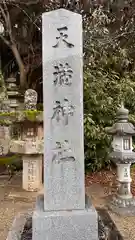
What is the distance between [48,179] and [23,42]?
697 centimetres

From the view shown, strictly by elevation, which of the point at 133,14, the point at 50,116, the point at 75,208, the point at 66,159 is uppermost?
the point at 133,14

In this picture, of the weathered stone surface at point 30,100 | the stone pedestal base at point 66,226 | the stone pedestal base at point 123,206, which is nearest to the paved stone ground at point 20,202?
the stone pedestal base at point 123,206

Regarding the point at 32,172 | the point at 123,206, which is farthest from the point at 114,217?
the point at 32,172

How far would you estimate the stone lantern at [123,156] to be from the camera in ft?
15.3

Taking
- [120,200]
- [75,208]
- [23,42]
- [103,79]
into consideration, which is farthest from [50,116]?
[23,42]

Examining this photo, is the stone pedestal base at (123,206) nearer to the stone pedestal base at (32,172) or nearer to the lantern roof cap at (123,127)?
the lantern roof cap at (123,127)

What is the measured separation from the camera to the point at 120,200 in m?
4.71

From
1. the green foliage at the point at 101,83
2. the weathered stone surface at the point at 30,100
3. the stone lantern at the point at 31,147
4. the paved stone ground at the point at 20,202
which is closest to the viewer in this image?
the paved stone ground at the point at 20,202

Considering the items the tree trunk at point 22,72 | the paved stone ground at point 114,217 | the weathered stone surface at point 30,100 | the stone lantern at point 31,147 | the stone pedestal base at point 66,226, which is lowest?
the paved stone ground at point 114,217

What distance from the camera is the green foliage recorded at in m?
6.41

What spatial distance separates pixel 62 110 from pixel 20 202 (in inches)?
110

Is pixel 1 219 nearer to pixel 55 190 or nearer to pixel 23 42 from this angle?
pixel 55 190

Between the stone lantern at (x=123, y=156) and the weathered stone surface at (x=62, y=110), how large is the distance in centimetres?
202

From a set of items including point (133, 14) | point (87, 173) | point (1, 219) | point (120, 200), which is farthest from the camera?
point (133, 14)
